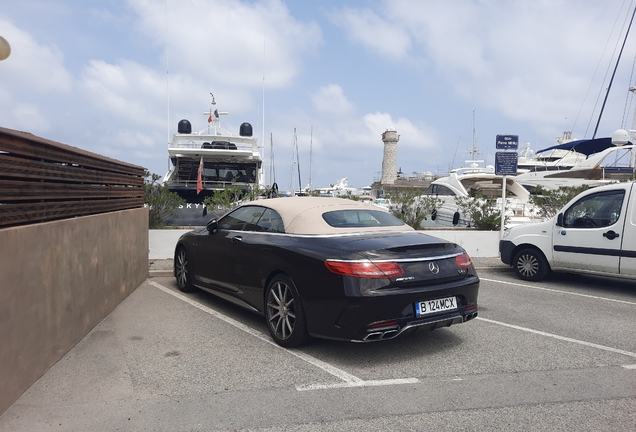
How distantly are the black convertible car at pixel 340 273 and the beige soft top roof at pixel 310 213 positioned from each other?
0.04 feet

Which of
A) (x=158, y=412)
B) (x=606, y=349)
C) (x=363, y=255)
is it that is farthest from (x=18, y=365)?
(x=606, y=349)

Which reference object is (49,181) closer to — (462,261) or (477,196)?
(462,261)

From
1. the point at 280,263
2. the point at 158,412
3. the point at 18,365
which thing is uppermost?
the point at 280,263

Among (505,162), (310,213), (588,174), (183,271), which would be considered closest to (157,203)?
(183,271)

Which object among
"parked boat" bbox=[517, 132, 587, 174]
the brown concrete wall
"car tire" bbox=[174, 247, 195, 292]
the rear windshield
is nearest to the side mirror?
"car tire" bbox=[174, 247, 195, 292]

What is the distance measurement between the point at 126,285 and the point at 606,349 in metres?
6.01

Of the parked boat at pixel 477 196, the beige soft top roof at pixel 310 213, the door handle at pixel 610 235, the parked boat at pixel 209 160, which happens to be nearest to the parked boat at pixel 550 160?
the parked boat at pixel 477 196

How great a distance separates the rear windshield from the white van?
4455mm

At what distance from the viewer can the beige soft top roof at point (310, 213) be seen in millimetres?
5266

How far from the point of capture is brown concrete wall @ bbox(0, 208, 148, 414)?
12.0ft

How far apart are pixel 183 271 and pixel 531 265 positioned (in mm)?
6197

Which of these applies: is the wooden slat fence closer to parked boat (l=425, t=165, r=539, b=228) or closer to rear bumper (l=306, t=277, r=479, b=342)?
rear bumper (l=306, t=277, r=479, b=342)

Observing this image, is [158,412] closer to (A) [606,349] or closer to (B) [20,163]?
(B) [20,163]

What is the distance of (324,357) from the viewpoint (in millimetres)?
4781
